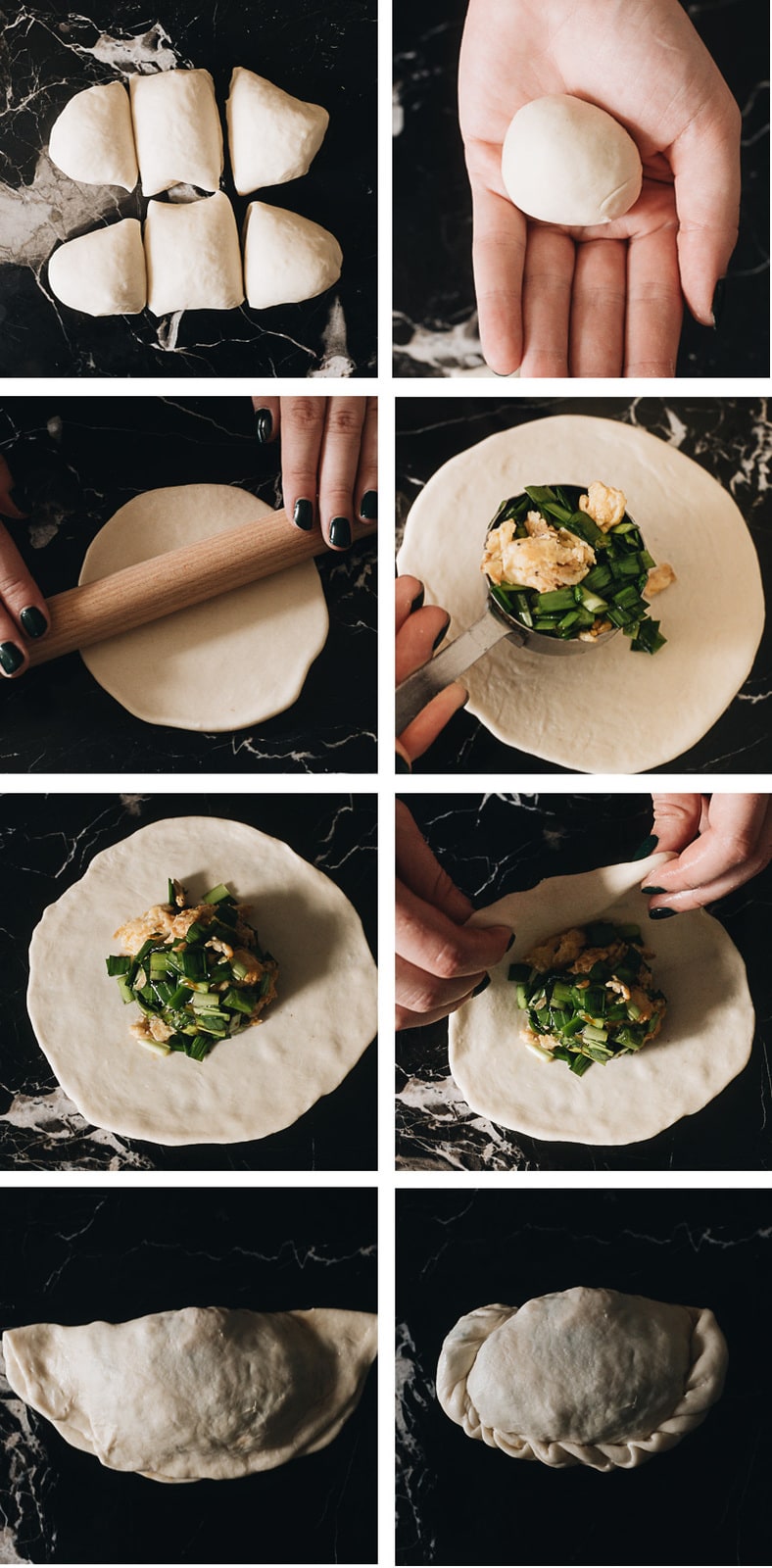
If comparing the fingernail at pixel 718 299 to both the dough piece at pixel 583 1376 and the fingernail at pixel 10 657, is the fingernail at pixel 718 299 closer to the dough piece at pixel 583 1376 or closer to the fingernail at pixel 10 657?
the fingernail at pixel 10 657

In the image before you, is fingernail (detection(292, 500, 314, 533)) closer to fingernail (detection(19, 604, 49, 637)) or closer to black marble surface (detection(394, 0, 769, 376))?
black marble surface (detection(394, 0, 769, 376))

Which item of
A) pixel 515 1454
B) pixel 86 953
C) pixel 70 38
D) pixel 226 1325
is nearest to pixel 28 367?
pixel 70 38

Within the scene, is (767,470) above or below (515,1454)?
above

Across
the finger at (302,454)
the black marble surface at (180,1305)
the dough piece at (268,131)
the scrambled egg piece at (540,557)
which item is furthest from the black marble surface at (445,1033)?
the dough piece at (268,131)

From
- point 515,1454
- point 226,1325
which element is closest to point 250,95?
point 226,1325

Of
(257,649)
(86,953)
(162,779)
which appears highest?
(257,649)

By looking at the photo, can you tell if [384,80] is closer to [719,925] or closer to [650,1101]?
[719,925]
